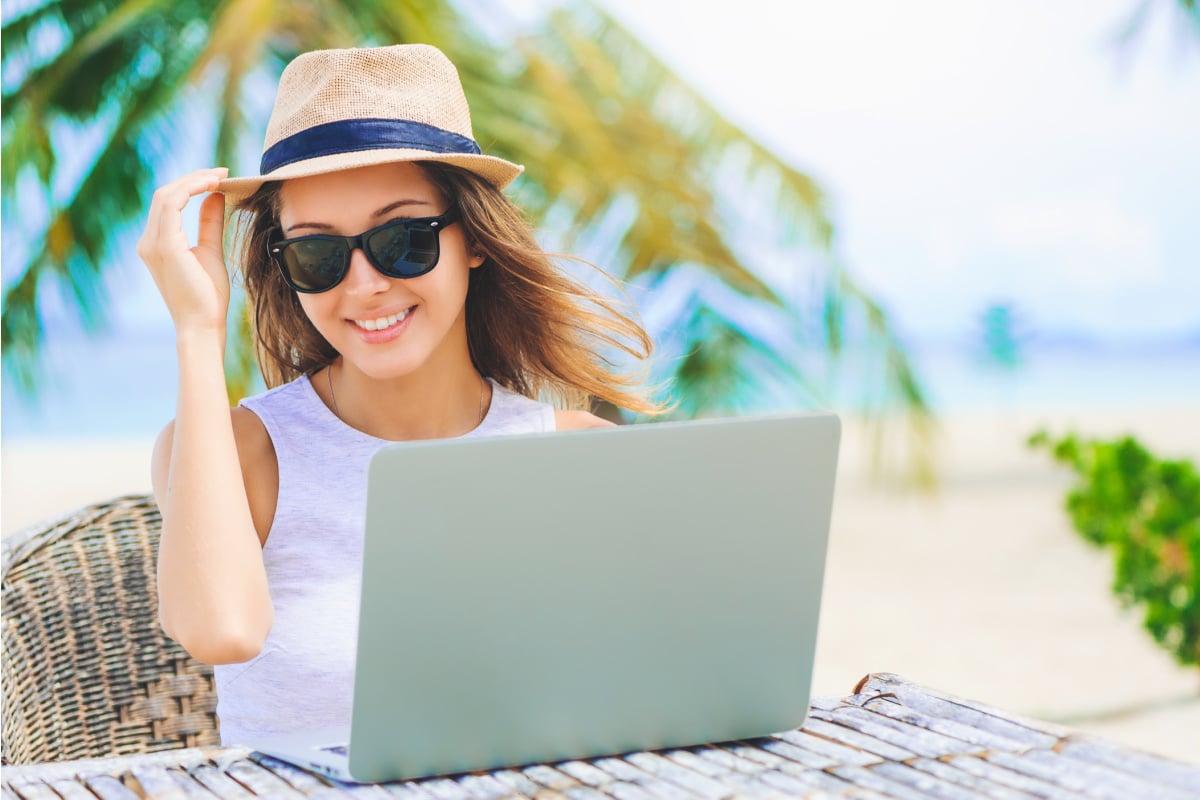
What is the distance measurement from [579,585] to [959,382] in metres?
27.9

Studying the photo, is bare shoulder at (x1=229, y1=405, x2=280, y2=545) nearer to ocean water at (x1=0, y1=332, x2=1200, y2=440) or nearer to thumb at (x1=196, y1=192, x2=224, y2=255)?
thumb at (x1=196, y1=192, x2=224, y2=255)

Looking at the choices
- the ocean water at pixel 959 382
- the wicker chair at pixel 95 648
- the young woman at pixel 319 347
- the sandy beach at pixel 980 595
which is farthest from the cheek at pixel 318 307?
the ocean water at pixel 959 382

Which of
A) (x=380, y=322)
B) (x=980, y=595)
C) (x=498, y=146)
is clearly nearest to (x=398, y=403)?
(x=380, y=322)

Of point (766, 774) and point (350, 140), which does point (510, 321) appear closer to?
point (350, 140)

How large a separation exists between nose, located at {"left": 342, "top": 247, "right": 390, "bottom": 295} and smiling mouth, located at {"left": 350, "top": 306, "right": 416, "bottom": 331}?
6cm

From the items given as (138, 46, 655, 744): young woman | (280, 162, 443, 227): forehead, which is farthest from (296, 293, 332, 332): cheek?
(280, 162, 443, 227): forehead

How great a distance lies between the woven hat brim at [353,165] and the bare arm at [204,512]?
0.54 ft

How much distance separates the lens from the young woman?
1.52 m

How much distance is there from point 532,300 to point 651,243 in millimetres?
2994

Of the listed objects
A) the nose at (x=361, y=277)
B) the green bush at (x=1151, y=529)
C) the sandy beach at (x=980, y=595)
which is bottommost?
the sandy beach at (x=980, y=595)

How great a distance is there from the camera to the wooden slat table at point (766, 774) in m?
1.16

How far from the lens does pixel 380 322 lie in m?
1.78

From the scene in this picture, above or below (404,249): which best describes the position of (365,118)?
above

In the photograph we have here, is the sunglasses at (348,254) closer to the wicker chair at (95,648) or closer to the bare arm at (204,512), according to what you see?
the bare arm at (204,512)
